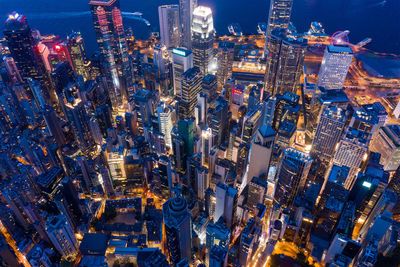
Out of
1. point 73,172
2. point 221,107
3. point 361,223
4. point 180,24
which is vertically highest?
point 180,24

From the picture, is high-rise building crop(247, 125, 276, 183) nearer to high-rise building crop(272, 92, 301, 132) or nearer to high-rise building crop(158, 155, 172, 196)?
high-rise building crop(158, 155, 172, 196)

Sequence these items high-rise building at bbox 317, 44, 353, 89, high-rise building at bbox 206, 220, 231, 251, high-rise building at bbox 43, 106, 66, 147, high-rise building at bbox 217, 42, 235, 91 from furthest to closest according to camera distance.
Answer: high-rise building at bbox 217, 42, 235, 91, high-rise building at bbox 317, 44, 353, 89, high-rise building at bbox 43, 106, 66, 147, high-rise building at bbox 206, 220, 231, 251

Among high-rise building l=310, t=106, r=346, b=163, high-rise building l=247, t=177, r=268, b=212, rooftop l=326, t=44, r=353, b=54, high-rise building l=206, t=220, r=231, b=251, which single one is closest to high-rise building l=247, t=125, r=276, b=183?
high-rise building l=247, t=177, r=268, b=212

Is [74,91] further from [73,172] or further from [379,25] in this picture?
[379,25]

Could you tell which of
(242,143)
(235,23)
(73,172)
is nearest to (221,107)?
(242,143)

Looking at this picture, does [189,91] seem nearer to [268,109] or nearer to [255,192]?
[268,109]

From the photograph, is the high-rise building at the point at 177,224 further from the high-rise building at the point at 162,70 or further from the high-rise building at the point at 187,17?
the high-rise building at the point at 187,17

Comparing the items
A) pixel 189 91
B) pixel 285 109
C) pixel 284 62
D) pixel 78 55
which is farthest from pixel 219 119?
pixel 78 55
